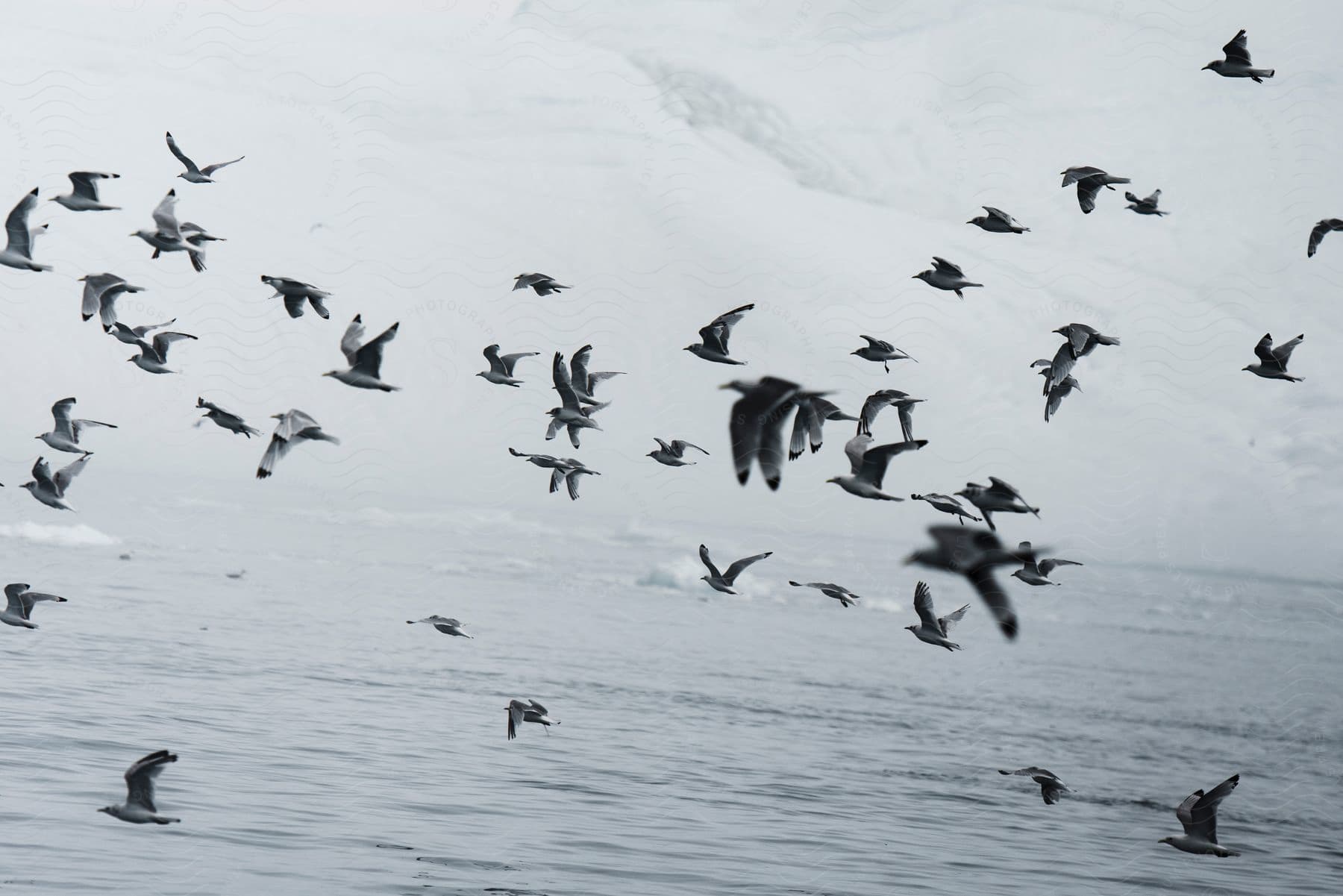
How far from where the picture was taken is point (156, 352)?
19.1 meters

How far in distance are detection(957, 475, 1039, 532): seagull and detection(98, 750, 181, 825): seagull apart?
7.87 metres

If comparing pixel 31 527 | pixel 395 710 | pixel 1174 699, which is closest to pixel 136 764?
pixel 395 710

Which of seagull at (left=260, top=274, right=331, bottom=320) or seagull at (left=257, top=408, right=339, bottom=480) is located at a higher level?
seagull at (left=260, top=274, right=331, bottom=320)

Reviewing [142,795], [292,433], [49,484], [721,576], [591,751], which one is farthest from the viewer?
[591,751]

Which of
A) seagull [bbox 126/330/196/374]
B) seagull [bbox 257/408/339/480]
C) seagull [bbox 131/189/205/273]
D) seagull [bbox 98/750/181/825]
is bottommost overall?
seagull [bbox 98/750/181/825]

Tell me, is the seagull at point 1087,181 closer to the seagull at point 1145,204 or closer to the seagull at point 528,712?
the seagull at point 1145,204

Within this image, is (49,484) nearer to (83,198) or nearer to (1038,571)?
(83,198)

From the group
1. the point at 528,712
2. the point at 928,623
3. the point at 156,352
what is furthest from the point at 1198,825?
the point at 156,352

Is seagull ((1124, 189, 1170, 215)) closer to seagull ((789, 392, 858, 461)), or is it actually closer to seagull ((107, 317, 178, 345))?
seagull ((789, 392, 858, 461))

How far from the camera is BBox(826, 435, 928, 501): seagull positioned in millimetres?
14820

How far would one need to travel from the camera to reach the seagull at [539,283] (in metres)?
19.8

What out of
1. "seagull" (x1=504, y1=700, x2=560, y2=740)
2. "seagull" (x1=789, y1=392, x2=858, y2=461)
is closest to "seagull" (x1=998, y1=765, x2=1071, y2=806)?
"seagull" (x1=789, y1=392, x2=858, y2=461)

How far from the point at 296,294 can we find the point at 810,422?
626 cm

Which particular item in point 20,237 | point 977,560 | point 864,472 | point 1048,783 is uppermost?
point 20,237
